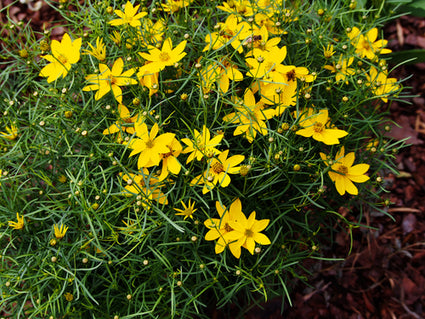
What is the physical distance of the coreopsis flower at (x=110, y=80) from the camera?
117cm

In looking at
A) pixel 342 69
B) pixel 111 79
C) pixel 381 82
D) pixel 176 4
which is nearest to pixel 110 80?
pixel 111 79

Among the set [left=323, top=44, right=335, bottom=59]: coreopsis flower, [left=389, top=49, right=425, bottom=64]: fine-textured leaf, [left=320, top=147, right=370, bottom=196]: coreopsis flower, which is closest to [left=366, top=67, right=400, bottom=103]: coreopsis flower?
[left=323, top=44, right=335, bottom=59]: coreopsis flower

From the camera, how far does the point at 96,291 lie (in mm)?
1246

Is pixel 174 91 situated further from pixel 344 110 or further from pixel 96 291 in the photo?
pixel 96 291

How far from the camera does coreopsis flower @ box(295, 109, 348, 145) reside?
3.63 ft

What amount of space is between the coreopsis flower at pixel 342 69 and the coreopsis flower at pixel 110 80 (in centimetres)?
64

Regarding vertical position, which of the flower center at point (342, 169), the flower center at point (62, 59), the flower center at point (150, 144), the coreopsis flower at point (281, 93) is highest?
the flower center at point (62, 59)

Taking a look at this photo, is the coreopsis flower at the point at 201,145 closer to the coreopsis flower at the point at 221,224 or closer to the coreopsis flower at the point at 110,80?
the coreopsis flower at the point at 221,224

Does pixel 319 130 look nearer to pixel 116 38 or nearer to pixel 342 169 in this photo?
pixel 342 169

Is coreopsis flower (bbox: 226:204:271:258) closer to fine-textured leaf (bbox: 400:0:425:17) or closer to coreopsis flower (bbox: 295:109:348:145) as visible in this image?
coreopsis flower (bbox: 295:109:348:145)

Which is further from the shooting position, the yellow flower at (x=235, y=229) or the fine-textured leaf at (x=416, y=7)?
the fine-textured leaf at (x=416, y=7)

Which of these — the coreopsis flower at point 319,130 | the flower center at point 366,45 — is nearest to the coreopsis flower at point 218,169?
the coreopsis flower at point 319,130

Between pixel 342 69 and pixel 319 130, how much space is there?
272mm

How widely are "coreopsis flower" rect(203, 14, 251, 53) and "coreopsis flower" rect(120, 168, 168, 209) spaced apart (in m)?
0.45
